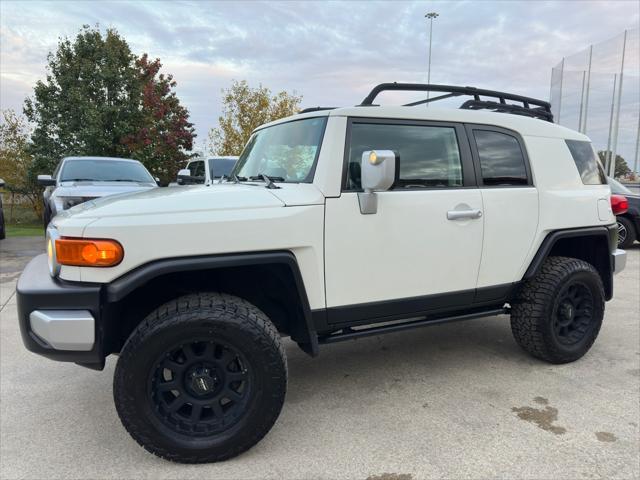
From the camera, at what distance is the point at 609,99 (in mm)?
24953

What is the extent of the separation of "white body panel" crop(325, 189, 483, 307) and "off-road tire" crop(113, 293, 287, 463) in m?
0.52

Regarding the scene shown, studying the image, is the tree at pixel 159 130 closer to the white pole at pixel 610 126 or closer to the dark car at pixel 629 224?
the dark car at pixel 629 224

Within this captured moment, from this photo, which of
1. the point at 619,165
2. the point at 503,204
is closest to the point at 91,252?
the point at 503,204

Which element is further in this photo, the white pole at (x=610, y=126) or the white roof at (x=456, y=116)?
the white pole at (x=610, y=126)

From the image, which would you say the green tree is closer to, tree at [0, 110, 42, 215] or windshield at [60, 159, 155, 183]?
tree at [0, 110, 42, 215]

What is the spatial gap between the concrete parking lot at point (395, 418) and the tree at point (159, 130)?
14.9 meters

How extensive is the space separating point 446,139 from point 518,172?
65 cm

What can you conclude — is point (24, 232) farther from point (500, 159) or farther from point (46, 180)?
point (500, 159)

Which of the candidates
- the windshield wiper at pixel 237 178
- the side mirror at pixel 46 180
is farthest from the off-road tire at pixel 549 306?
the side mirror at pixel 46 180

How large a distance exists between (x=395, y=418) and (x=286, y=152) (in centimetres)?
182

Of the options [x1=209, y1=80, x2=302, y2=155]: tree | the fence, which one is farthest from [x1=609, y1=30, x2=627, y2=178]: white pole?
[x1=209, y1=80, x2=302, y2=155]: tree

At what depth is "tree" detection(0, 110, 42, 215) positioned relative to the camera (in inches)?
746

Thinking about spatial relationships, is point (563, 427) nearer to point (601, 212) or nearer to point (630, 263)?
point (601, 212)

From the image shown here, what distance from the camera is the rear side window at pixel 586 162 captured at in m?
3.64
